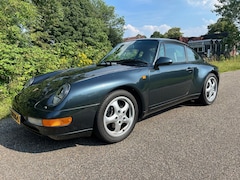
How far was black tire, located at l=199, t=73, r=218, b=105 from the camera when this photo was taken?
4.47 metres

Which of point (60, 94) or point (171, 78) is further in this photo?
point (171, 78)

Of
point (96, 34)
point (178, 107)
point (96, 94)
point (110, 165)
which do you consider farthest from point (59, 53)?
point (96, 34)

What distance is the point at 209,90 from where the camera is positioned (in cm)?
465

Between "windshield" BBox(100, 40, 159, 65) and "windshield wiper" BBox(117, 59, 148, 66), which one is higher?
"windshield" BBox(100, 40, 159, 65)

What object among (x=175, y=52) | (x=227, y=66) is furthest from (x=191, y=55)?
(x=227, y=66)

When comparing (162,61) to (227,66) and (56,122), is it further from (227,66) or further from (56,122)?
(227,66)

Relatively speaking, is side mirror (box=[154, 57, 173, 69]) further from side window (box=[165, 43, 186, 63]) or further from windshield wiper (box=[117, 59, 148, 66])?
side window (box=[165, 43, 186, 63])

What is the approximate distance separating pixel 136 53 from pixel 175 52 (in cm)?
80

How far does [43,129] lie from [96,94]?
2.33 feet

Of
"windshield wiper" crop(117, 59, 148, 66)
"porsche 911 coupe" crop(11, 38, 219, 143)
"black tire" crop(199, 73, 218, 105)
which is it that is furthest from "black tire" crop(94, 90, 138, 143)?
"black tire" crop(199, 73, 218, 105)

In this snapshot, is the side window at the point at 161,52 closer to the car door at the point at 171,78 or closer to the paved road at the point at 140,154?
the car door at the point at 171,78

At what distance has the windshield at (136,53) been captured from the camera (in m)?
3.54

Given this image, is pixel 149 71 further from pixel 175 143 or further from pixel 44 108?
pixel 44 108

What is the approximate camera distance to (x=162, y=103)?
3586 mm
